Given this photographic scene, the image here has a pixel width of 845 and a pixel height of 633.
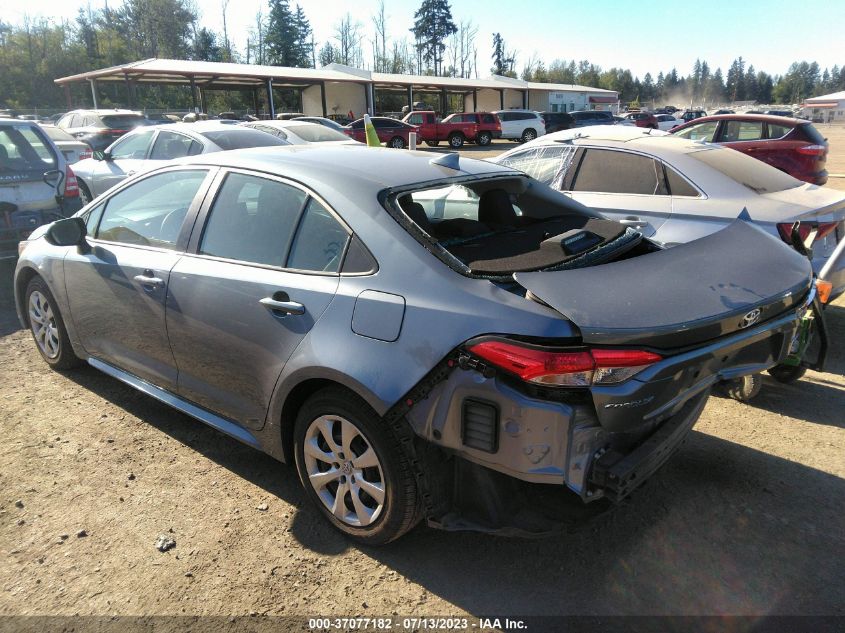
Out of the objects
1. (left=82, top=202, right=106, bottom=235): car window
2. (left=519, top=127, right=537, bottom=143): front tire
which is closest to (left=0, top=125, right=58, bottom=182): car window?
(left=82, top=202, right=106, bottom=235): car window

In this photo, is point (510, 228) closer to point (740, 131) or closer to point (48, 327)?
point (48, 327)

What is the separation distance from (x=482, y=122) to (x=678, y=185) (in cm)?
2999

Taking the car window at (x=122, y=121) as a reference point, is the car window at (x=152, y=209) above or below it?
below

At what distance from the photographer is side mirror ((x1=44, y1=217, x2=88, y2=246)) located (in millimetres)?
3814

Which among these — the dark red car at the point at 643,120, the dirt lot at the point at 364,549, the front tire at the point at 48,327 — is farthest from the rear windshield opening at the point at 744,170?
the dark red car at the point at 643,120

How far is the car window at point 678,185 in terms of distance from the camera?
5.28 m

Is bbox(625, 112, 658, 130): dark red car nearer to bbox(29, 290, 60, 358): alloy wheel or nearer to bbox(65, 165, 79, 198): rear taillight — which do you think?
bbox(65, 165, 79, 198): rear taillight

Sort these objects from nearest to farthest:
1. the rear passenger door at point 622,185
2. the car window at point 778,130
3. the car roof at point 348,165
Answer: the car roof at point 348,165
the rear passenger door at point 622,185
the car window at point 778,130

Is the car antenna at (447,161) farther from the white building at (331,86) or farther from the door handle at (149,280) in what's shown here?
the white building at (331,86)

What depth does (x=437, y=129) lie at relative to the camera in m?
33.3

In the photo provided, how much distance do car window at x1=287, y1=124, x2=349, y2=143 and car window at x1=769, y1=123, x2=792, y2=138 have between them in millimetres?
7952

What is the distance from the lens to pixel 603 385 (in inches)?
83.0

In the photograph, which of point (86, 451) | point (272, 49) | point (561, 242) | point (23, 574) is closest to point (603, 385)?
point (561, 242)

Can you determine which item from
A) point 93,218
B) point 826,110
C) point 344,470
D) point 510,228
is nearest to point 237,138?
point 93,218
